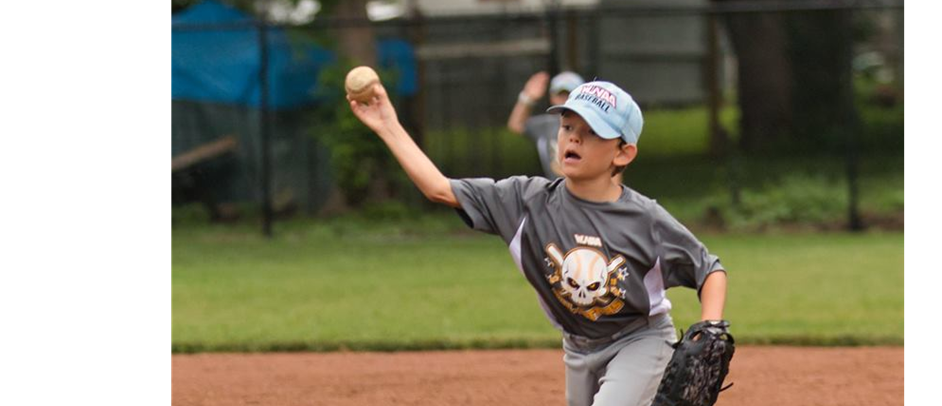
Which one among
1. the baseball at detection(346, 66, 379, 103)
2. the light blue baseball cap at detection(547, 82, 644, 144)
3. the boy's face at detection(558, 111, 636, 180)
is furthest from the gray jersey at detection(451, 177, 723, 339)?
the baseball at detection(346, 66, 379, 103)

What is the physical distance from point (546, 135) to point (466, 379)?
368 centimetres

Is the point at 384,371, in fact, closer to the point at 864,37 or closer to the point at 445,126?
the point at 445,126

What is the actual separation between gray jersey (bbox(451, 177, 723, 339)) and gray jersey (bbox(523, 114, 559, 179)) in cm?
532

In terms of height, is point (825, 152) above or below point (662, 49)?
below

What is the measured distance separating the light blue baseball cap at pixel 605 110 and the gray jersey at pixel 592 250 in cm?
26

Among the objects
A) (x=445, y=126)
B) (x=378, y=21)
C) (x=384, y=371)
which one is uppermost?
(x=378, y=21)

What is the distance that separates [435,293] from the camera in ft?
33.0

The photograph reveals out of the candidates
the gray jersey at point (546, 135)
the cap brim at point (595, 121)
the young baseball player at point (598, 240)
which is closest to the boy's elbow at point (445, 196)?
the young baseball player at point (598, 240)

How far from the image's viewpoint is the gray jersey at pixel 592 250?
459cm

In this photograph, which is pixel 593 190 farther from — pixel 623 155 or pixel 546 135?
pixel 546 135

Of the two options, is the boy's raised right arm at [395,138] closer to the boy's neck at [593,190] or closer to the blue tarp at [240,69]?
the boy's neck at [593,190]

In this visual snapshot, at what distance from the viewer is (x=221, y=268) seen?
38.8 feet

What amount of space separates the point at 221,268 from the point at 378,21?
3856 mm
